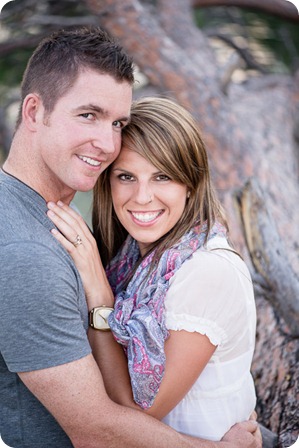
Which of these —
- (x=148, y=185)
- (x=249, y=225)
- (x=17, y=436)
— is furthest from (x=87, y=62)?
(x=249, y=225)

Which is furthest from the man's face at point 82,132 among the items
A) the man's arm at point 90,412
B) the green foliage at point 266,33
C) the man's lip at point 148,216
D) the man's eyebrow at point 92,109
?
the green foliage at point 266,33

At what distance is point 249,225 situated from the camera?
128 inches

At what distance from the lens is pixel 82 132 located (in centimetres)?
201

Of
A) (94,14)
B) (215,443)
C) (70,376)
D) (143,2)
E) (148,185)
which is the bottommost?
(215,443)

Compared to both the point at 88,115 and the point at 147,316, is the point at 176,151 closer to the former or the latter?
the point at 88,115

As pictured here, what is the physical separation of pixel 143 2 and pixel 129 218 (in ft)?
15.4

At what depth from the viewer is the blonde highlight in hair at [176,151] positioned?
6.89ft

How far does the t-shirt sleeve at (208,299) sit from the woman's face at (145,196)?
0.87 ft

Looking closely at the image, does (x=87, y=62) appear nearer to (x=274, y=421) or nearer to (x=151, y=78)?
(x=274, y=421)

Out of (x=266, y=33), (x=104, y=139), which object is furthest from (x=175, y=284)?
(x=266, y=33)

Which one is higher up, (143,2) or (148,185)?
(143,2)

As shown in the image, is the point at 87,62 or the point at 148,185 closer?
the point at 87,62

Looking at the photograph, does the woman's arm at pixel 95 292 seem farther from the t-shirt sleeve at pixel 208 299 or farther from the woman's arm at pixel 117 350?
the t-shirt sleeve at pixel 208 299

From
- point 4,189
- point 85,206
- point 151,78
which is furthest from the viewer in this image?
point 85,206
